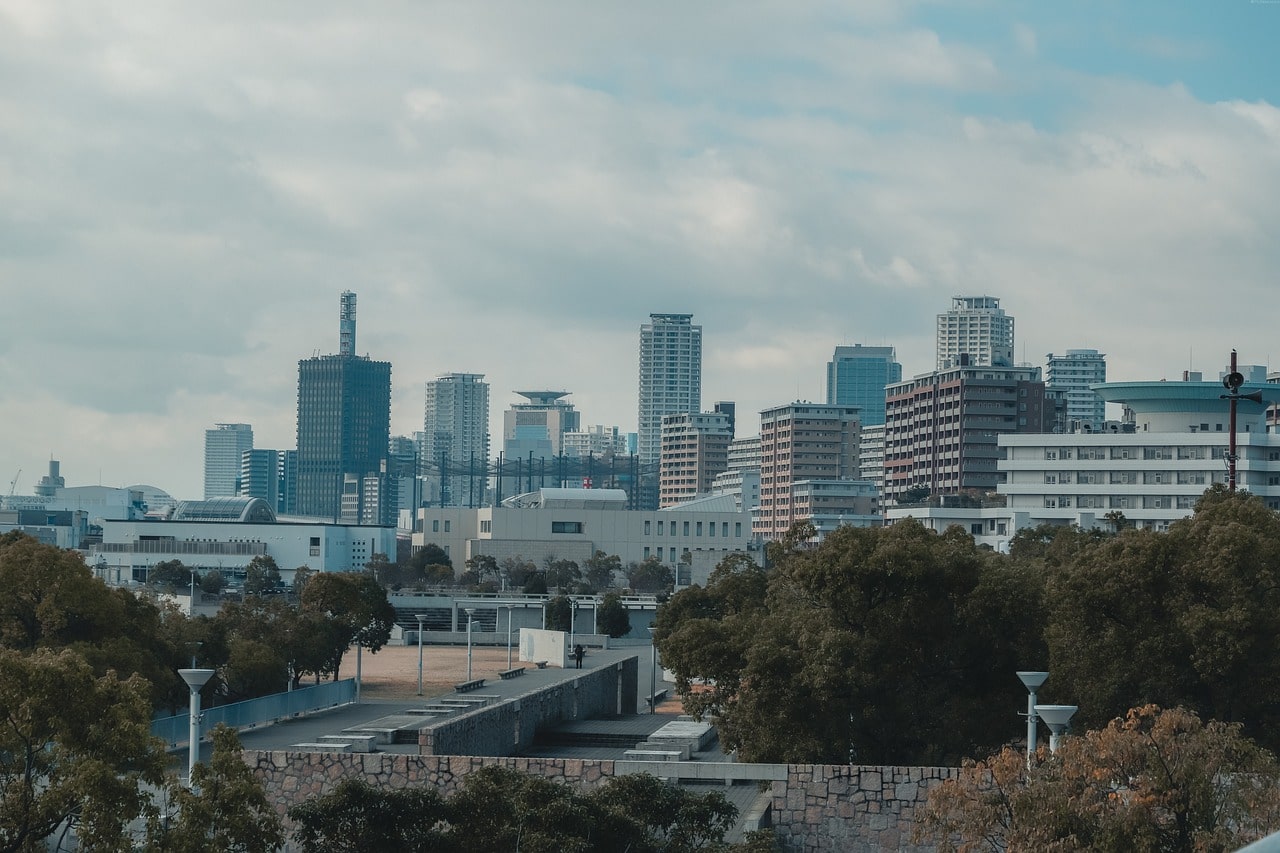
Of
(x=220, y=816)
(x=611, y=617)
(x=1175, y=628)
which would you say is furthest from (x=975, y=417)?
(x=220, y=816)

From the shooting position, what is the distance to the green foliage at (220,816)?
16.9 meters

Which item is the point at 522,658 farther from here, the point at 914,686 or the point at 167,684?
the point at 914,686

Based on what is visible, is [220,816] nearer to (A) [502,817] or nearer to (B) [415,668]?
(A) [502,817]

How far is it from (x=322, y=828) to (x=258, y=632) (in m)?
36.8

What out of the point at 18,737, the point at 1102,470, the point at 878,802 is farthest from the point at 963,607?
the point at 1102,470

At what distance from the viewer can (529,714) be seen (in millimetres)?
35438

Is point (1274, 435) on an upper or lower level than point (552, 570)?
upper

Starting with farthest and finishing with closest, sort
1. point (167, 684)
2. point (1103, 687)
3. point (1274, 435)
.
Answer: point (1274, 435), point (167, 684), point (1103, 687)

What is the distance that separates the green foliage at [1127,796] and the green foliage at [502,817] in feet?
10.7

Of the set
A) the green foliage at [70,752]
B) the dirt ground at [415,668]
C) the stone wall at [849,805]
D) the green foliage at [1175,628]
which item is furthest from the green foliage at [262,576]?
the green foliage at [70,752]

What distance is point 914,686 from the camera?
28.4 m

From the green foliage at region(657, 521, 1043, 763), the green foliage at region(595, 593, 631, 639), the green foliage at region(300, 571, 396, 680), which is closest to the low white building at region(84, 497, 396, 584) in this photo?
the green foliage at region(595, 593, 631, 639)

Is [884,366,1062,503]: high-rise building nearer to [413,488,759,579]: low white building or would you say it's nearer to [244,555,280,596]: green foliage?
[413,488,759,579]: low white building

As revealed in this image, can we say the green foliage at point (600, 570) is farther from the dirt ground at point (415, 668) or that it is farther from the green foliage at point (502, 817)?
the green foliage at point (502, 817)
